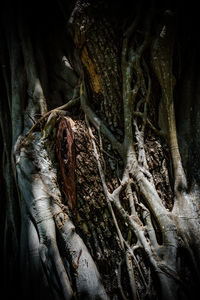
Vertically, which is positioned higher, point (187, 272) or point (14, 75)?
point (14, 75)

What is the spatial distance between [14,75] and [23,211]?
2.99ft

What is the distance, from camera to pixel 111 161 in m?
1.22

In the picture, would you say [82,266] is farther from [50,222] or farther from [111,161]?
[111,161]

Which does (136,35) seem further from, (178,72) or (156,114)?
(156,114)

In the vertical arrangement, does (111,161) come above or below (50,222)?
above

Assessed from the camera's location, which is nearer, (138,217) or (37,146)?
(138,217)

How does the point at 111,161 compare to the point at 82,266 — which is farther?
the point at 111,161

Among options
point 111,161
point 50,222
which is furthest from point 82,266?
point 111,161

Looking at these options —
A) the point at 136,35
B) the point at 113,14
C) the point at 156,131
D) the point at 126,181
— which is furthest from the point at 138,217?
the point at 113,14

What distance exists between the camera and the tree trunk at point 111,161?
105cm

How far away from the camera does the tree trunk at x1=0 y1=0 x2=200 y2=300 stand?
1.05m

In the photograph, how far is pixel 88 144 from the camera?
1258mm

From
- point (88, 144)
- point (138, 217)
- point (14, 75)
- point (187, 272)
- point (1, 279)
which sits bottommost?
point (1, 279)

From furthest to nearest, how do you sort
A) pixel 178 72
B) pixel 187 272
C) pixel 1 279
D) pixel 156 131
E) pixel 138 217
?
pixel 1 279 < pixel 178 72 < pixel 156 131 < pixel 138 217 < pixel 187 272
